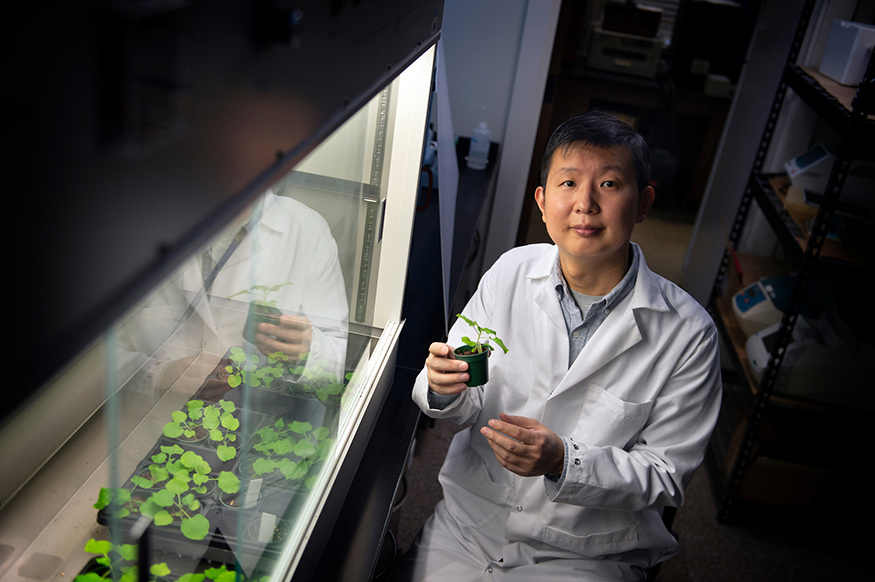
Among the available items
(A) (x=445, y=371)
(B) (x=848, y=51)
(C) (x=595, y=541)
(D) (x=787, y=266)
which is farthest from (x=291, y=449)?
(D) (x=787, y=266)

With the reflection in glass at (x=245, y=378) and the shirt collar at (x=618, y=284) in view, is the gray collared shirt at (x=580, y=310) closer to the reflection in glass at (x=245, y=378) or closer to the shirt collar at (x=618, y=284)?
the shirt collar at (x=618, y=284)

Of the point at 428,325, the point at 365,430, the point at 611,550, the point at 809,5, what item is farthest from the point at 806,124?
the point at 365,430

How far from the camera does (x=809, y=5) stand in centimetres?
310

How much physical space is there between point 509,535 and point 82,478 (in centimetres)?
97

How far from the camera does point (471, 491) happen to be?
175cm

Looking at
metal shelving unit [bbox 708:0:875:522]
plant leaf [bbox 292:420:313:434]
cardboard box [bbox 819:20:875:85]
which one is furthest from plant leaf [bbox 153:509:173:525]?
cardboard box [bbox 819:20:875:85]

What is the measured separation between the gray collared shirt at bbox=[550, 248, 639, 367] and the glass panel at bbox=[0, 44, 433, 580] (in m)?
0.54

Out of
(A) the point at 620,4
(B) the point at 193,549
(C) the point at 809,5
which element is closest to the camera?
(B) the point at 193,549

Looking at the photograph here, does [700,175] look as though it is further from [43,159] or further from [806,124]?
[43,159]

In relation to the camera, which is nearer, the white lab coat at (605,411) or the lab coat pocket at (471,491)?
the white lab coat at (605,411)

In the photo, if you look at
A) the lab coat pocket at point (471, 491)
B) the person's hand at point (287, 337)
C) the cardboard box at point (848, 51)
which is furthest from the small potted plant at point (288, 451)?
the cardboard box at point (848, 51)

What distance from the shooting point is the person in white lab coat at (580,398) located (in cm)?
153

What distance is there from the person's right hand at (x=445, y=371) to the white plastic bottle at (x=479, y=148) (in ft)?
7.43

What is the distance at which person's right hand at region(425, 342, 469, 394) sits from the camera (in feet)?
4.90
